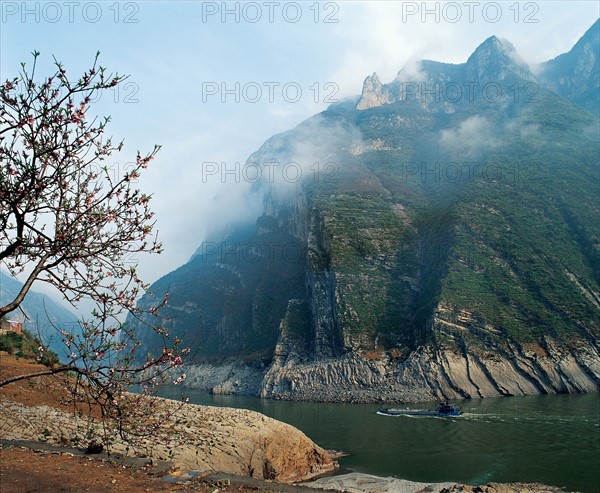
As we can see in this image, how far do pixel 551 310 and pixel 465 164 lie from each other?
7247 cm

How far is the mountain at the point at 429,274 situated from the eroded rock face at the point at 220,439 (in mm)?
13090

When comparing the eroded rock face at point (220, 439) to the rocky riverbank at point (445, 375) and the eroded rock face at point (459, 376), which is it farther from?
the rocky riverbank at point (445, 375)

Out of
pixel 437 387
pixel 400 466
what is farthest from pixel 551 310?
pixel 400 466

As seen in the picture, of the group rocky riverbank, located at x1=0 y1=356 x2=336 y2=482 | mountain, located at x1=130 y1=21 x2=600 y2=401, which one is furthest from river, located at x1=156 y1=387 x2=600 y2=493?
mountain, located at x1=130 y1=21 x2=600 y2=401

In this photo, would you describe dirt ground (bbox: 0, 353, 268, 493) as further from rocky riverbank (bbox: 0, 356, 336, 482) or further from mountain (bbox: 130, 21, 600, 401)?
mountain (bbox: 130, 21, 600, 401)

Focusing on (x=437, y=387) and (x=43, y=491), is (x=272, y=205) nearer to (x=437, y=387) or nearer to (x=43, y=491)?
(x=437, y=387)

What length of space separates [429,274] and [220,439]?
88730 millimetres

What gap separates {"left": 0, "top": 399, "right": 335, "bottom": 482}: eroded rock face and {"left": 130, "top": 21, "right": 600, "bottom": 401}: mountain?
42.9ft

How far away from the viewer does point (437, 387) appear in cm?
7444

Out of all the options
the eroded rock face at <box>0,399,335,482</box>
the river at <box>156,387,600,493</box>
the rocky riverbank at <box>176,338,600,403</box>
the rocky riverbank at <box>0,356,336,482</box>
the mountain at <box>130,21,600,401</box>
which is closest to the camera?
the rocky riverbank at <box>0,356,336,482</box>

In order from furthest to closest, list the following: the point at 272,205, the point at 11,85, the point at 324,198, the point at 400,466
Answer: the point at 272,205 < the point at 324,198 < the point at 400,466 < the point at 11,85

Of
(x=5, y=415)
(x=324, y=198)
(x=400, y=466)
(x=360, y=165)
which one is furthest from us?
(x=360, y=165)

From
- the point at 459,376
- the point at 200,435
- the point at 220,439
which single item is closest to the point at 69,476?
the point at 200,435

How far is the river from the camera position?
28.9m
